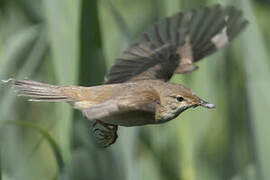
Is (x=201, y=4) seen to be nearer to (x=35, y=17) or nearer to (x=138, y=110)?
(x=35, y=17)

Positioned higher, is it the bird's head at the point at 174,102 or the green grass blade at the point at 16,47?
the green grass blade at the point at 16,47

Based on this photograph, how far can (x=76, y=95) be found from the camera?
167 cm

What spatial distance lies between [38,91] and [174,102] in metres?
0.34

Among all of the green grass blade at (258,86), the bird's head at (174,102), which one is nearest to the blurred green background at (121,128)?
the green grass blade at (258,86)

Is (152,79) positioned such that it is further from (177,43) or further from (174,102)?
(174,102)

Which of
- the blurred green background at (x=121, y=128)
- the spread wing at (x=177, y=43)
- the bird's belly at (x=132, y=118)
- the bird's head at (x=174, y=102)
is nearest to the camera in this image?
the bird's belly at (x=132, y=118)

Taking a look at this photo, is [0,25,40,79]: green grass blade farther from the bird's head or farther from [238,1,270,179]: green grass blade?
[238,1,270,179]: green grass blade

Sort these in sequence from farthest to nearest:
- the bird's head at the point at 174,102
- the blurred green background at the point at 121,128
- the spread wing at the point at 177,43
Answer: the spread wing at the point at 177,43 → the blurred green background at the point at 121,128 → the bird's head at the point at 174,102

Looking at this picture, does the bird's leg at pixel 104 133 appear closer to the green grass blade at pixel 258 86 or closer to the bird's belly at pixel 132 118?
the bird's belly at pixel 132 118

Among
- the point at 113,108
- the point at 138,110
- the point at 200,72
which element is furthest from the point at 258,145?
the point at 113,108

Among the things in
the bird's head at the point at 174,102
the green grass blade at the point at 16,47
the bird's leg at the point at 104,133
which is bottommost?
the bird's leg at the point at 104,133

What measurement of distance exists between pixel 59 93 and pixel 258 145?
0.54 m

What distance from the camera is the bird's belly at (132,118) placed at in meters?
1.48

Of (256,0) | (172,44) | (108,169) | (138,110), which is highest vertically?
(256,0)
